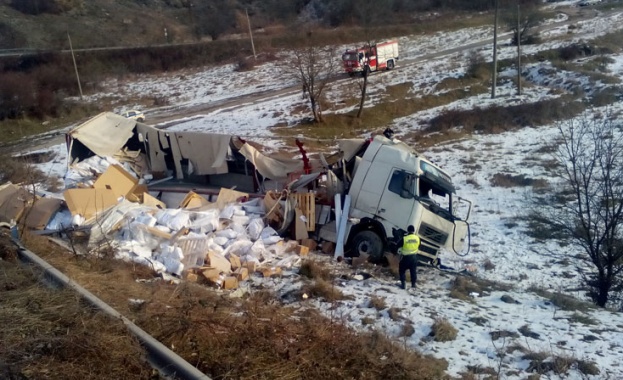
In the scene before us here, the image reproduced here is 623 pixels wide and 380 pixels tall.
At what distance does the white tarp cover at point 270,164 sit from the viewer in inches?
561

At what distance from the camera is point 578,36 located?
44.5 m

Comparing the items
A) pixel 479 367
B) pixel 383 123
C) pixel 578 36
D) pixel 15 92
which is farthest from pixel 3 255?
pixel 578 36

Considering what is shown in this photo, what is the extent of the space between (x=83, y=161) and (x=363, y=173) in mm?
7690

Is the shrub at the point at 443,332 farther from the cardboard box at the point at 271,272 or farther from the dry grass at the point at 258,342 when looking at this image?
the cardboard box at the point at 271,272

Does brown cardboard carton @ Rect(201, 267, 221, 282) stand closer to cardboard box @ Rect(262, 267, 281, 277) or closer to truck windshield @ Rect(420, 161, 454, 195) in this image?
cardboard box @ Rect(262, 267, 281, 277)

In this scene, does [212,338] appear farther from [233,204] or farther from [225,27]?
[225,27]

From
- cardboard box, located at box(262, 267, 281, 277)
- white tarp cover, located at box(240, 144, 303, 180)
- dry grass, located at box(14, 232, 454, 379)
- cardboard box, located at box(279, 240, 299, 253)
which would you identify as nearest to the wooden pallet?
cardboard box, located at box(279, 240, 299, 253)

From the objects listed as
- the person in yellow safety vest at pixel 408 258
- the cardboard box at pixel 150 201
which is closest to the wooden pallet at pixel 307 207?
the person in yellow safety vest at pixel 408 258

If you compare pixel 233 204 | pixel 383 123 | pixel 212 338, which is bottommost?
pixel 383 123

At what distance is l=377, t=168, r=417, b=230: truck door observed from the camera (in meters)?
11.7

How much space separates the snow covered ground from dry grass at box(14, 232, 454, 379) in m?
1.04

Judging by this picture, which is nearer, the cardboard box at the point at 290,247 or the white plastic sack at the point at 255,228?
the cardboard box at the point at 290,247

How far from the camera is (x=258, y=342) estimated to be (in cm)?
564

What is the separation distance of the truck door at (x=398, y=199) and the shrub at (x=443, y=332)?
149 inches
